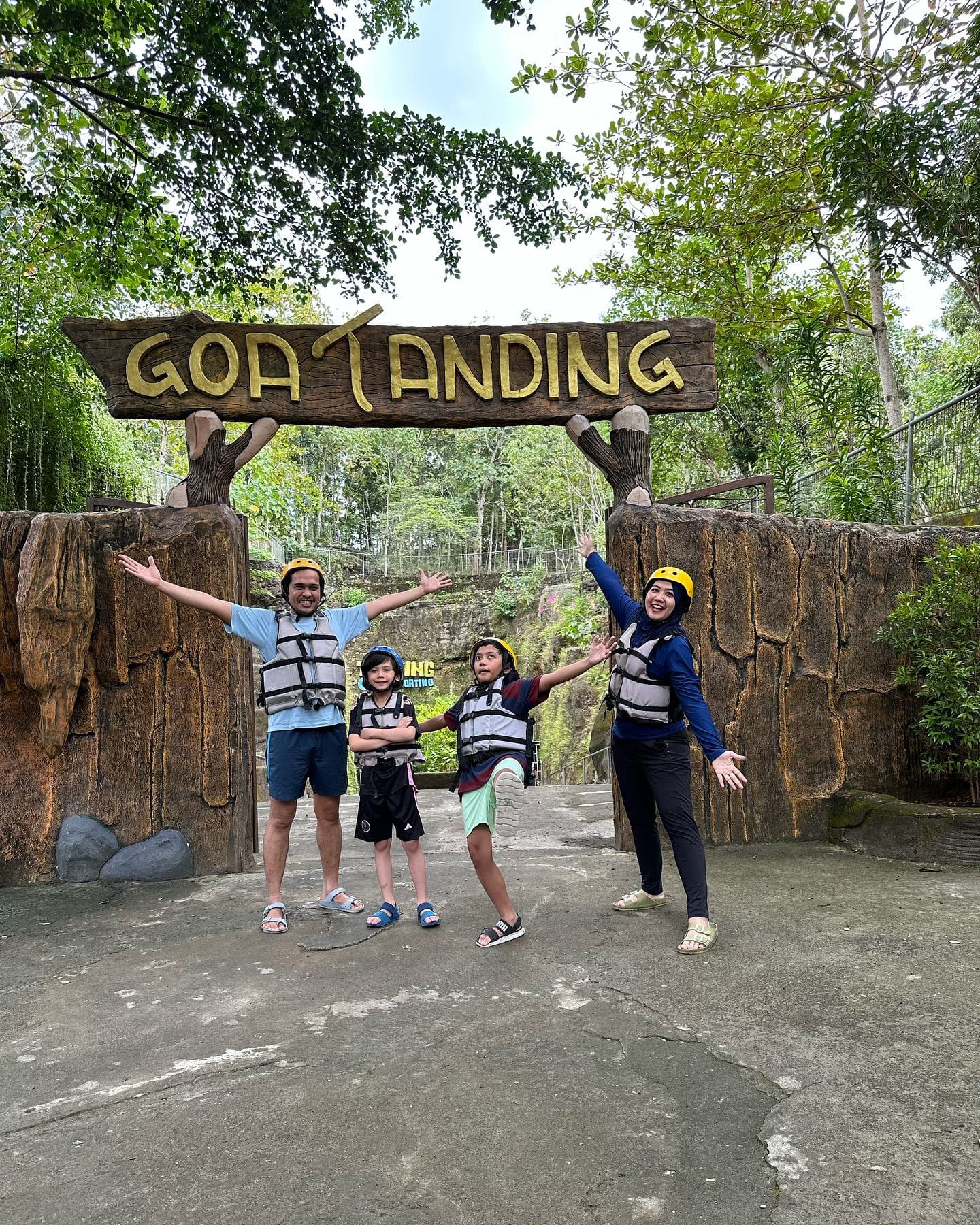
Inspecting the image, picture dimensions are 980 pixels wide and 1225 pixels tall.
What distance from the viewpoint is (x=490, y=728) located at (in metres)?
3.64

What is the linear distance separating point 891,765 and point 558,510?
2701cm

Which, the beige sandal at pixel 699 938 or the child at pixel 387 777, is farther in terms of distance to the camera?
the child at pixel 387 777

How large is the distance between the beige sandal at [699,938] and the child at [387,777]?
1130mm

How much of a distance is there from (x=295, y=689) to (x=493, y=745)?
1038 mm

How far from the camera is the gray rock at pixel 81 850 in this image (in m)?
4.99

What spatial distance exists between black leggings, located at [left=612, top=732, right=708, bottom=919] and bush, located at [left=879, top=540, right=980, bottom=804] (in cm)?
219

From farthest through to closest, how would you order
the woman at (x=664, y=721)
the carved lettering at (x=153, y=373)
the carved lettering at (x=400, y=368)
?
the carved lettering at (x=400, y=368), the carved lettering at (x=153, y=373), the woman at (x=664, y=721)

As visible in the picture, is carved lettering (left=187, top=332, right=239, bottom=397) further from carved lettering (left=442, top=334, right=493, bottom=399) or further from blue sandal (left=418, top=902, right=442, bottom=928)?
blue sandal (left=418, top=902, right=442, bottom=928)

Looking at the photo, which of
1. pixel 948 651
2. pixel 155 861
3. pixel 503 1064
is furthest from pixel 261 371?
pixel 948 651

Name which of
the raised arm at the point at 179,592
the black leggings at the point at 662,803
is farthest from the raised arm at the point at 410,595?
the black leggings at the point at 662,803

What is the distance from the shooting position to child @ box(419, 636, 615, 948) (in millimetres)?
3584

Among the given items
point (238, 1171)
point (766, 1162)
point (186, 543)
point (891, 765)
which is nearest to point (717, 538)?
point (891, 765)

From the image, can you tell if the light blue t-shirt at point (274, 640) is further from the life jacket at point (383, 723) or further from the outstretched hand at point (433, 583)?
the outstretched hand at point (433, 583)

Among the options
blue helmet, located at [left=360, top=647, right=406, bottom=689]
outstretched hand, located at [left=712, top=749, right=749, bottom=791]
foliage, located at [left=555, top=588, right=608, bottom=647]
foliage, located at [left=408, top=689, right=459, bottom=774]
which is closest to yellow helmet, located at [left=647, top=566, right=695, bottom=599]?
outstretched hand, located at [left=712, top=749, right=749, bottom=791]
